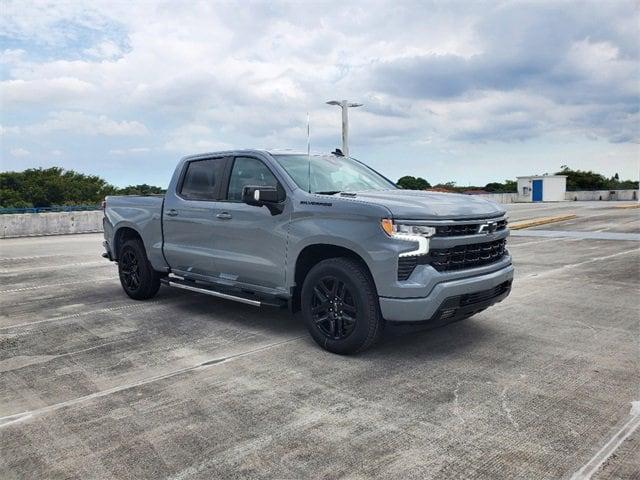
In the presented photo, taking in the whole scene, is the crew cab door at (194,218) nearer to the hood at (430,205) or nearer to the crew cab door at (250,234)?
the crew cab door at (250,234)

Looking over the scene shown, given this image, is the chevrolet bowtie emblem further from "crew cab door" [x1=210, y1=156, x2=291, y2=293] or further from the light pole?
the light pole

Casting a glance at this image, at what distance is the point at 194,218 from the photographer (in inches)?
258

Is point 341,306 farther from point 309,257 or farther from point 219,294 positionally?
point 219,294

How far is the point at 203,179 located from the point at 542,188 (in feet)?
192

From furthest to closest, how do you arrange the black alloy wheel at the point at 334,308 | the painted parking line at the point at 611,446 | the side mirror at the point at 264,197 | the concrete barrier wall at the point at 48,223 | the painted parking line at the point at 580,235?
1. the concrete barrier wall at the point at 48,223
2. the painted parking line at the point at 580,235
3. the side mirror at the point at 264,197
4. the black alloy wheel at the point at 334,308
5. the painted parking line at the point at 611,446

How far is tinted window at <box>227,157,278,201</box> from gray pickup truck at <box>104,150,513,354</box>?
14 millimetres

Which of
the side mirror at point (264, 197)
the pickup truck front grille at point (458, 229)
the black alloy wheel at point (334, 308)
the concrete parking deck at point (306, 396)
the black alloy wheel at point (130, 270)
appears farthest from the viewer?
the black alloy wheel at point (130, 270)

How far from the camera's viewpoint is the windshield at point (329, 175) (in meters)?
5.67

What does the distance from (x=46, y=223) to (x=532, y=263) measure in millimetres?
20422

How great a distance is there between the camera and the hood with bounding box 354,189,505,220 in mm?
4633

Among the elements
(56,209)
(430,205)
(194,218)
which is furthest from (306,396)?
(56,209)

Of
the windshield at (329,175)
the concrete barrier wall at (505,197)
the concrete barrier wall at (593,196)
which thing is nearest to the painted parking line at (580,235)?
the windshield at (329,175)

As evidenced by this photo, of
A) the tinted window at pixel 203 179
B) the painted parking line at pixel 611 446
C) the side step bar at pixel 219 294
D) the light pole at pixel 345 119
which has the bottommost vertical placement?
the painted parking line at pixel 611 446

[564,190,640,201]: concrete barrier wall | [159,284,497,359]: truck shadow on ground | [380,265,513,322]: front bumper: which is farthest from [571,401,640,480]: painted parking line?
[564,190,640,201]: concrete barrier wall
